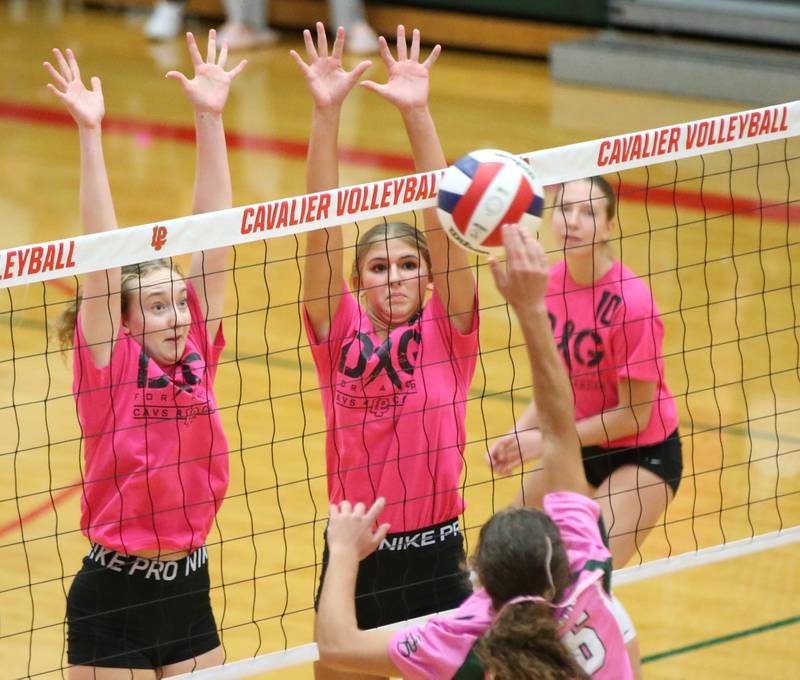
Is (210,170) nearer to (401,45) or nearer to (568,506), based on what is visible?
(401,45)

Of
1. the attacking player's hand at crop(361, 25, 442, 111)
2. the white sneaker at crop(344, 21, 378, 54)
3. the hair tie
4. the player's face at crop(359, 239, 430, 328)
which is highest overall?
the white sneaker at crop(344, 21, 378, 54)

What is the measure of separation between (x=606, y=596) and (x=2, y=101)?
10.1 metres

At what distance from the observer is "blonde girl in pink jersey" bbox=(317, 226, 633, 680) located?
2.79 m

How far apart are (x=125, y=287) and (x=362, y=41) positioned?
9932 millimetres

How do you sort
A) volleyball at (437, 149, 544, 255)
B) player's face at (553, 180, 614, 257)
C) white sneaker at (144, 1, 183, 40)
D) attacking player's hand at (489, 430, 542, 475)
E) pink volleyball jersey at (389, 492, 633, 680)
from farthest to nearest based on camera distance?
1. white sneaker at (144, 1, 183, 40)
2. player's face at (553, 180, 614, 257)
3. attacking player's hand at (489, 430, 542, 475)
4. volleyball at (437, 149, 544, 255)
5. pink volleyball jersey at (389, 492, 633, 680)

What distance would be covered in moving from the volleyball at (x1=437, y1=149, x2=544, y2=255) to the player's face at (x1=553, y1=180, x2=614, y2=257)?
1125mm

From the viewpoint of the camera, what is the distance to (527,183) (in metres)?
3.78

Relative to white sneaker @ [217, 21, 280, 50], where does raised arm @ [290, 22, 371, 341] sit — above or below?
below

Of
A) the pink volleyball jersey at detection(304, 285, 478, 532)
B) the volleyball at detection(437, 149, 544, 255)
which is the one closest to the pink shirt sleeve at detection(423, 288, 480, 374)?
the pink volleyball jersey at detection(304, 285, 478, 532)

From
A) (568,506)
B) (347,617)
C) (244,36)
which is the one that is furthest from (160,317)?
(244,36)

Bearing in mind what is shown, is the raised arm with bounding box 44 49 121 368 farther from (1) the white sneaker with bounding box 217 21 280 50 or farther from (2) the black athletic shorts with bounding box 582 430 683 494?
(1) the white sneaker with bounding box 217 21 280 50

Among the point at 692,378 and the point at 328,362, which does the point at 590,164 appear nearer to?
the point at 328,362

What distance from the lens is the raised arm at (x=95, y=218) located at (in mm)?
3812

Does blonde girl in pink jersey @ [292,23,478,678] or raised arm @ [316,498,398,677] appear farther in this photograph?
blonde girl in pink jersey @ [292,23,478,678]
